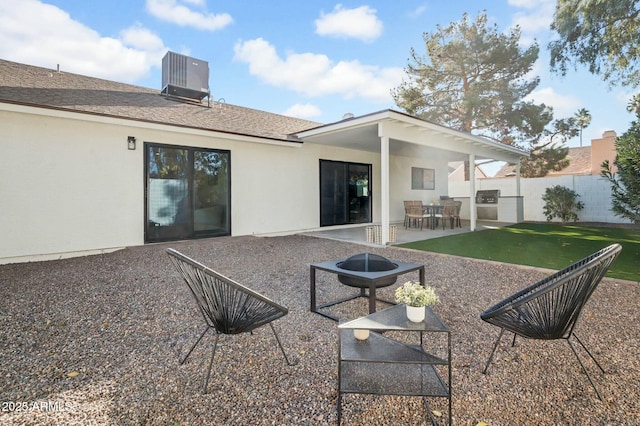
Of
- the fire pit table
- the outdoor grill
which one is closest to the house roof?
the outdoor grill

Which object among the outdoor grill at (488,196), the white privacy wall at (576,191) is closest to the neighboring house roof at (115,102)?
the outdoor grill at (488,196)

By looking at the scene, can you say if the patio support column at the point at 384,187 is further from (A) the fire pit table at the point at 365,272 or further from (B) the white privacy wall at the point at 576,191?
(B) the white privacy wall at the point at 576,191

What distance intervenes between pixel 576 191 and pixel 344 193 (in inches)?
397

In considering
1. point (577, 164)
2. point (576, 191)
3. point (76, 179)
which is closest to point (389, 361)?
point (76, 179)

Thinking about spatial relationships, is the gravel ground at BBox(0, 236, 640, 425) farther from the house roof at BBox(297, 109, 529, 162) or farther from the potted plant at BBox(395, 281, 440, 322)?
the house roof at BBox(297, 109, 529, 162)

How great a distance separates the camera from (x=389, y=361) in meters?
2.01

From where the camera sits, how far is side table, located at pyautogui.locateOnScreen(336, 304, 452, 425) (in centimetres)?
199

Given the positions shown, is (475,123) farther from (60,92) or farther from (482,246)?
(60,92)

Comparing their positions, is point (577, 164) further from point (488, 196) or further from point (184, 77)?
point (184, 77)

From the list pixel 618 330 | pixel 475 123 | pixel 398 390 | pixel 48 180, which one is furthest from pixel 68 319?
pixel 475 123

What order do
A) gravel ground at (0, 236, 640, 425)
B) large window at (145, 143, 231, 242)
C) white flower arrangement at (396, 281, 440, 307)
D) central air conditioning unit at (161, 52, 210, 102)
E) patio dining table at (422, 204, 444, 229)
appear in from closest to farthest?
gravel ground at (0, 236, 640, 425) → white flower arrangement at (396, 281, 440, 307) → large window at (145, 143, 231, 242) → central air conditioning unit at (161, 52, 210, 102) → patio dining table at (422, 204, 444, 229)

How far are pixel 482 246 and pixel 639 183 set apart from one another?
3.18 meters

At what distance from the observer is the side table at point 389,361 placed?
1.99 meters

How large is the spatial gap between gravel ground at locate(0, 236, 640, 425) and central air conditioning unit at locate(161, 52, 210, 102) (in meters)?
6.75
